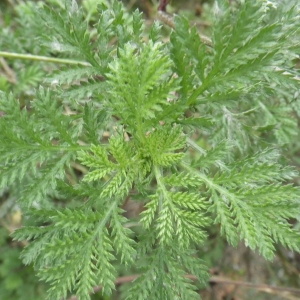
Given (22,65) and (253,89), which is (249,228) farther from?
(22,65)

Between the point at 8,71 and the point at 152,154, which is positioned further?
the point at 8,71

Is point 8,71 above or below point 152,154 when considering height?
above

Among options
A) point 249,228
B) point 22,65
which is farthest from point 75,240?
→ point 22,65

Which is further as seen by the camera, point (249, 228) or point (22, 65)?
point (22, 65)

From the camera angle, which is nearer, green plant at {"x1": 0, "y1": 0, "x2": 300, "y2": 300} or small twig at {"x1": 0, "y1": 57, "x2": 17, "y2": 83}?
green plant at {"x1": 0, "y1": 0, "x2": 300, "y2": 300}

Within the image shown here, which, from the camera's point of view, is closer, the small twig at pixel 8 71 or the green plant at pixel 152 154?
the green plant at pixel 152 154

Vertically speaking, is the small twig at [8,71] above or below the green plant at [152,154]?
above

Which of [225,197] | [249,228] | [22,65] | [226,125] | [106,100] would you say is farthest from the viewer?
[22,65]

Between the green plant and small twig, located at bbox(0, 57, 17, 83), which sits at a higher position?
small twig, located at bbox(0, 57, 17, 83)
